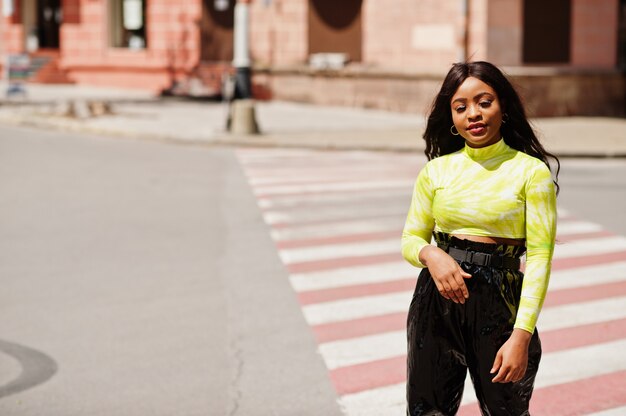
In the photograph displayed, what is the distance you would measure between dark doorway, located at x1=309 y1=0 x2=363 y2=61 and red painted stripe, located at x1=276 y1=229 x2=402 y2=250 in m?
18.8

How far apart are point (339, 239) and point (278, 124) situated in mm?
13716

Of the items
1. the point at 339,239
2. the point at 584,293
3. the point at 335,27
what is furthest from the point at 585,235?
the point at 335,27

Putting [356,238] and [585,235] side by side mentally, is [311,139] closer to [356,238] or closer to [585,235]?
[356,238]

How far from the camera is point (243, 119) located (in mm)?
21734

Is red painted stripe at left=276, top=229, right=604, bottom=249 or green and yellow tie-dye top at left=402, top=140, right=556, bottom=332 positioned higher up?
green and yellow tie-dye top at left=402, top=140, right=556, bottom=332

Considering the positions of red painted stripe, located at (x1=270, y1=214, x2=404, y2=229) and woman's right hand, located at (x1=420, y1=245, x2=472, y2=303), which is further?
red painted stripe, located at (x1=270, y1=214, x2=404, y2=229)

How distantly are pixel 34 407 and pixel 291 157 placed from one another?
13.3 meters

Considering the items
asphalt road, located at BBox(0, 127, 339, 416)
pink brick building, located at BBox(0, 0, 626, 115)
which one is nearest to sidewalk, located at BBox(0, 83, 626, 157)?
pink brick building, located at BBox(0, 0, 626, 115)

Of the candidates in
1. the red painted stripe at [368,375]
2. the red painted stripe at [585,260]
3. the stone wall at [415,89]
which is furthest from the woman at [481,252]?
the stone wall at [415,89]

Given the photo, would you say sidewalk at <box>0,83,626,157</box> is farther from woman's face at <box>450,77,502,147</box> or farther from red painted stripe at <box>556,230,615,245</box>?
woman's face at <box>450,77,502,147</box>

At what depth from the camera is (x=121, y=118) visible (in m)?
25.1

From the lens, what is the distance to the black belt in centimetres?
364

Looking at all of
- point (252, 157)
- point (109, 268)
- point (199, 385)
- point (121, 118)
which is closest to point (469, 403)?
point (199, 385)

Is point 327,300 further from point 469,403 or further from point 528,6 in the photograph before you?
point 528,6
